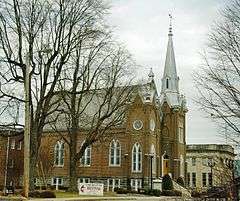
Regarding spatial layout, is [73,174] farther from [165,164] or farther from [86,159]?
[165,164]

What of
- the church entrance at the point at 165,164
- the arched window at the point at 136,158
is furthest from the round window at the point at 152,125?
the church entrance at the point at 165,164

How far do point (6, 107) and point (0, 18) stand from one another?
672 cm

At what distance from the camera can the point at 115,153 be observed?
210ft

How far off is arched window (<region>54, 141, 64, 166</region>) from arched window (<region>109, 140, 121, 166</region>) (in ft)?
28.3

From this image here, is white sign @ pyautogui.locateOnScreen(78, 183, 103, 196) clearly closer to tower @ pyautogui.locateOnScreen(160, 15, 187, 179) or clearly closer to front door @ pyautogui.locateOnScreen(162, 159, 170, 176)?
tower @ pyautogui.locateOnScreen(160, 15, 187, 179)

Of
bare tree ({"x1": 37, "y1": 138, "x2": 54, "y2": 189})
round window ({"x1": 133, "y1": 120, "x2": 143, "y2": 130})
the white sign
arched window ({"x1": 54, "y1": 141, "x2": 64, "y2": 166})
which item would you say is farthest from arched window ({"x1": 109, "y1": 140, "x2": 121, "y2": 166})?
the white sign

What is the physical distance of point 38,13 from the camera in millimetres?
35844

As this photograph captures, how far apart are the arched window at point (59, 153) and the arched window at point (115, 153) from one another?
8.64 meters

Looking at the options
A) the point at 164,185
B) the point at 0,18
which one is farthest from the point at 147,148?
the point at 0,18

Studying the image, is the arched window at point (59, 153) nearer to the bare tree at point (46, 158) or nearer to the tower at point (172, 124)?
the bare tree at point (46, 158)

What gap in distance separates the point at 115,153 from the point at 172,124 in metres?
9.42

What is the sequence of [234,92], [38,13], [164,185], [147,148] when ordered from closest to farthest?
1. [234,92]
2. [38,13]
3. [164,185]
4. [147,148]

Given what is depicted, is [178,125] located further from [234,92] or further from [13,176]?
[234,92]

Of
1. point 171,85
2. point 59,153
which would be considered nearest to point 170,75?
point 171,85
